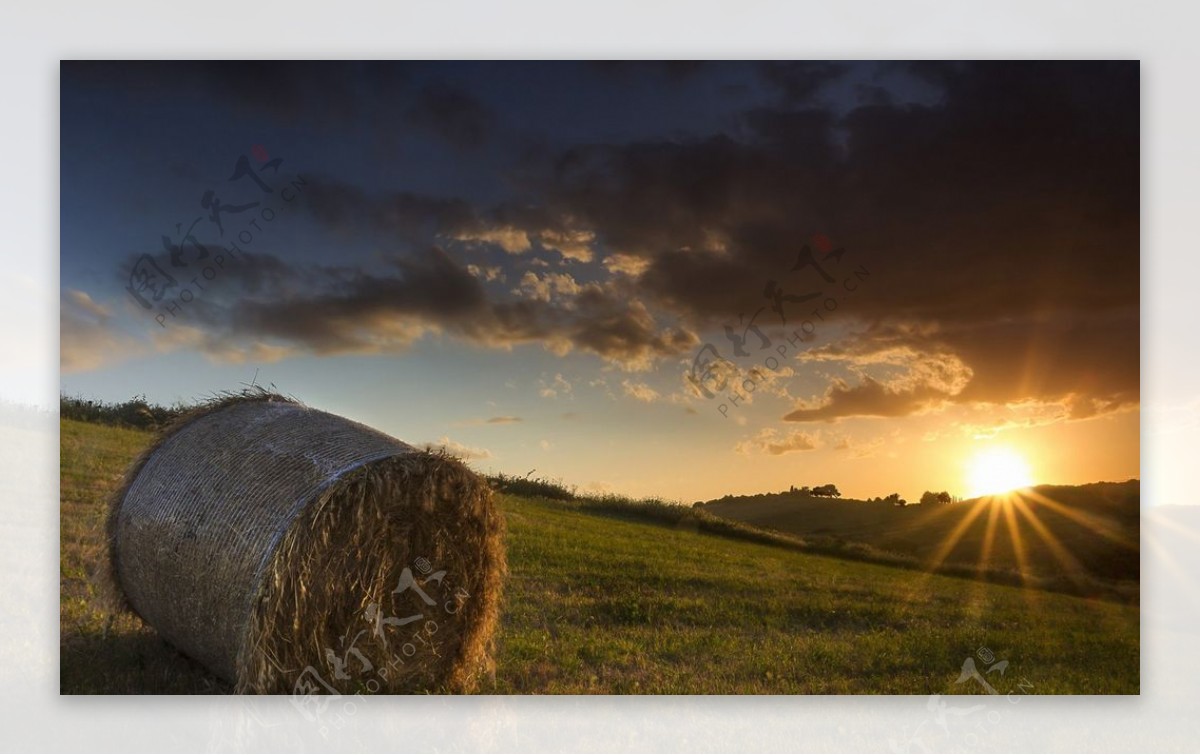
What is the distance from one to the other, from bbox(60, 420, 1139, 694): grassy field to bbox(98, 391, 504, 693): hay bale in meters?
0.22

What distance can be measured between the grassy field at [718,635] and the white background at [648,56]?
99mm

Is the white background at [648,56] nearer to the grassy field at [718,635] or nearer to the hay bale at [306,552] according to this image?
the grassy field at [718,635]

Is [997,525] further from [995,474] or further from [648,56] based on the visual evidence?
[648,56]

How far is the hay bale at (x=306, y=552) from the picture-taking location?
437cm

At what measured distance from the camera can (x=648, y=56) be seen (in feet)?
17.6

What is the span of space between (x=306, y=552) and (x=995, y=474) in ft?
13.5

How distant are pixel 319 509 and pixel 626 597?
2.29 m

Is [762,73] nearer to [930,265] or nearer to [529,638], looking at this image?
[930,265]

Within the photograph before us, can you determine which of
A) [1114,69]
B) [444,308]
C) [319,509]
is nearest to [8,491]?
[319,509]

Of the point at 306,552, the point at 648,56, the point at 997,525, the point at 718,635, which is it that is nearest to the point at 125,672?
the point at 306,552

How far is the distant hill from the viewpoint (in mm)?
5398

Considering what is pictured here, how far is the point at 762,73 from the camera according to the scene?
5.38m

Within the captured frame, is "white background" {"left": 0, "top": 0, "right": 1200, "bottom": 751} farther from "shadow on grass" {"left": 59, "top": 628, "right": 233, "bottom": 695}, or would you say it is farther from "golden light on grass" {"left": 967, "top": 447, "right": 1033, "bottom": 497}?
"golden light on grass" {"left": 967, "top": 447, "right": 1033, "bottom": 497}

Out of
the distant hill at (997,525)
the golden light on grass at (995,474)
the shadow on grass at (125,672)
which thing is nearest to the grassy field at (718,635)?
the shadow on grass at (125,672)
